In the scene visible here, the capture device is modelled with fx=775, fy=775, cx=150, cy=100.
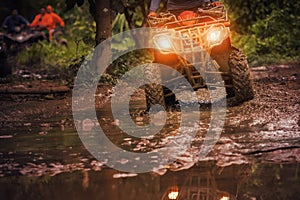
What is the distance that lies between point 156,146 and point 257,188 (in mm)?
2025

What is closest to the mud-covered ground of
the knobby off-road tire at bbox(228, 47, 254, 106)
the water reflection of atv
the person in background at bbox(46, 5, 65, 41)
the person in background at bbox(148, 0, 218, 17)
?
the knobby off-road tire at bbox(228, 47, 254, 106)

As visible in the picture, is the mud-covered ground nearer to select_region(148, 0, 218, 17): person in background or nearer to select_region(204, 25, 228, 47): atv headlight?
select_region(204, 25, 228, 47): atv headlight

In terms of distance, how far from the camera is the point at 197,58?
32.5ft

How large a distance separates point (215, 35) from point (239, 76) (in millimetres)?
689

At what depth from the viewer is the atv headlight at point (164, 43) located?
31.9 ft

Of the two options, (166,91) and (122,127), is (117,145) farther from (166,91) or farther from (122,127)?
(166,91)

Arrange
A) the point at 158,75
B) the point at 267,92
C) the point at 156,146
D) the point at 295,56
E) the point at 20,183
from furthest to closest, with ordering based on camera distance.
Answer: the point at 295,56, the point at 267,92, the point at 158,75, the point at 156,146, the point at 20,183

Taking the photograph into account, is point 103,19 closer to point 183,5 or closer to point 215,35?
point 183,5

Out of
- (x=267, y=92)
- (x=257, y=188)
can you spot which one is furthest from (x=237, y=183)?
(x=267, y=92)

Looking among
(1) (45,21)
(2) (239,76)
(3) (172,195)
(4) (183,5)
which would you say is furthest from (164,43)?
(1) (45,21)

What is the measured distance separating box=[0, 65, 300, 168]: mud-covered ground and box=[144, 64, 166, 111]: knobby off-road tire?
3.00 ft

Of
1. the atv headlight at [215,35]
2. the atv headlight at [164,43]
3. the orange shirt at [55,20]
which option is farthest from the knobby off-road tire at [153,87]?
the orange shirt at [55,20]

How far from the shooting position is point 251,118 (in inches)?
370

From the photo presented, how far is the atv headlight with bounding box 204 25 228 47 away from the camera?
9.71 m
